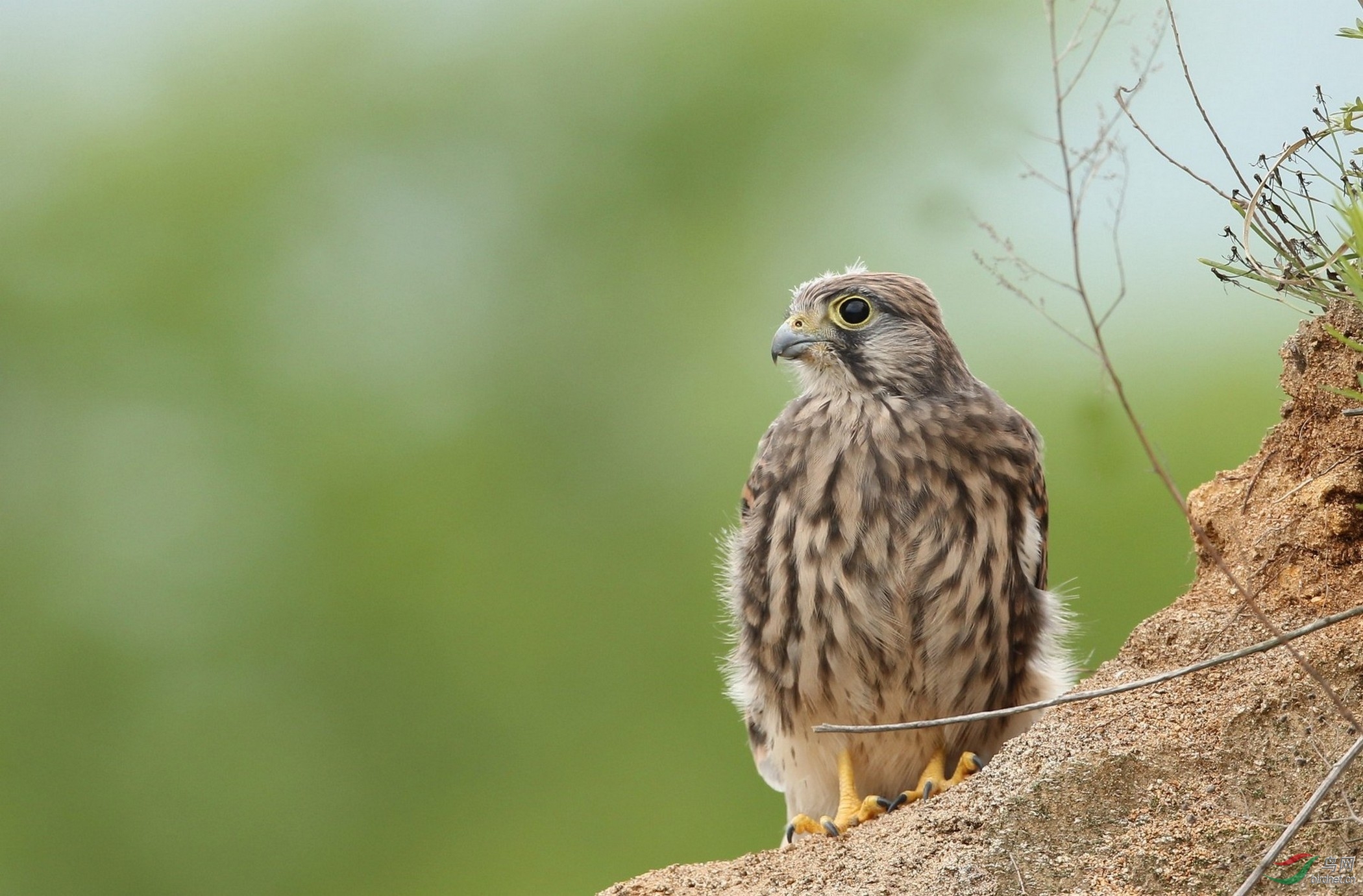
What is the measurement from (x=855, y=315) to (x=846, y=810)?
47.0 inches

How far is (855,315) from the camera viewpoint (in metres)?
3.39

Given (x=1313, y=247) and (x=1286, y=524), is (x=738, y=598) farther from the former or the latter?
(x=1313, y=247)

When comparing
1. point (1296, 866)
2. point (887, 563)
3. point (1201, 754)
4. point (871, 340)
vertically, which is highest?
point (871, 340)

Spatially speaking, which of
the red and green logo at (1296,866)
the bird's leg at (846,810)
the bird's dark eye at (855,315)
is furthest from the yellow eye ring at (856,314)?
the red and green logo at (1296,866)

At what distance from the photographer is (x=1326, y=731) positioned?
208cm

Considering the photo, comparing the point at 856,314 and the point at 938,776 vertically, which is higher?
the point at 856,314

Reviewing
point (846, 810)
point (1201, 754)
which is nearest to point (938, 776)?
point (846, 810)

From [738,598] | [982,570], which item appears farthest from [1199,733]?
[738,598]

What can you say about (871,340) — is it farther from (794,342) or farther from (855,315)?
(794,342)

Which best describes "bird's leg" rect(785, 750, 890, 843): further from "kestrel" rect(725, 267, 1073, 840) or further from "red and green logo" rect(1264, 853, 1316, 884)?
"red and green logo" rect(1264, 853, 1316, 884)

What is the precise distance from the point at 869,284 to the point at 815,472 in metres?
0.53

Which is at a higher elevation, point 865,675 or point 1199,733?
point 865,675

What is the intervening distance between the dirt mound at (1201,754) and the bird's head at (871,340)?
0.91 meters

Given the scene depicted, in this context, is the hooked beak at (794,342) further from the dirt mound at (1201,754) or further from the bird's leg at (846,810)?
the dirt mound at (1201,754)
